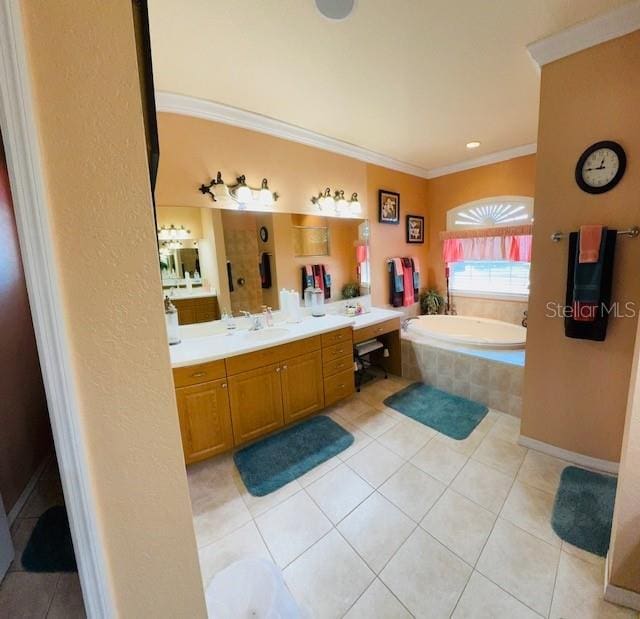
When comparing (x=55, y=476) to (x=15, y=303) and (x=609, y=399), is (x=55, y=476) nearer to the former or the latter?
(x=15, y=303)

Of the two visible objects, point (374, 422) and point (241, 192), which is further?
point (374, 422)


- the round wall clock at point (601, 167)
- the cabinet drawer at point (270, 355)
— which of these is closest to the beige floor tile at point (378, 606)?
the cabinet drawer at point (270, 355)

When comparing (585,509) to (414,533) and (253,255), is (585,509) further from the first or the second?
(253,255)

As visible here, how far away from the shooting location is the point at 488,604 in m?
1.19

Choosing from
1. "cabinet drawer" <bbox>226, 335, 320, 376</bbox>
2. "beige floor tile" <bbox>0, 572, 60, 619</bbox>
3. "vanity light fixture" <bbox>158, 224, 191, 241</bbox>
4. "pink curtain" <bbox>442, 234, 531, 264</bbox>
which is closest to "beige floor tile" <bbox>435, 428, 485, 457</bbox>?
"cabinet drawer" <bbox>226, 335, 320, 376</bbox>

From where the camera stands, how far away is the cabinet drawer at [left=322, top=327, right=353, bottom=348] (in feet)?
8.23

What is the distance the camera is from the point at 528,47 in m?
1.66

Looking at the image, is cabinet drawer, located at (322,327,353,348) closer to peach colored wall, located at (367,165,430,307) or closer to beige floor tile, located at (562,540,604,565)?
peach colored wall, located at (367,165,430,307)

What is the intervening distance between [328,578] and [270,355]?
1.31 meters

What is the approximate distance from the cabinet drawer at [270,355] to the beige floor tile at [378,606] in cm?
138

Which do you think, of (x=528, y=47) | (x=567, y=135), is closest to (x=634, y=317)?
(x=567, y=135)

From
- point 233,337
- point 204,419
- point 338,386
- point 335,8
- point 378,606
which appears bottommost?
point 378,606

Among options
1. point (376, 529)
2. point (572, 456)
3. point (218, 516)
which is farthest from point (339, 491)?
point (572, 456)

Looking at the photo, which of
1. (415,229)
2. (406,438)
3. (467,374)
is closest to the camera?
(406,438)
